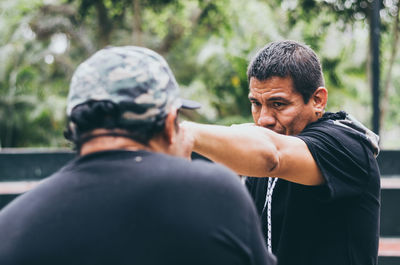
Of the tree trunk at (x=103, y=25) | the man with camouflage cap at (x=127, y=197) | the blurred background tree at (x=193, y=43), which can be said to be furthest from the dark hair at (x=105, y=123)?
the tree trunk at (x=103, y=25)

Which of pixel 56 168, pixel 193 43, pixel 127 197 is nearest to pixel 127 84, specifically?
pixel 127 197

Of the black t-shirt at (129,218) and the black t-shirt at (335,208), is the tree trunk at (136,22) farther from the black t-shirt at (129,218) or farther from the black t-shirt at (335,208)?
the black t-shirt at (129,218)

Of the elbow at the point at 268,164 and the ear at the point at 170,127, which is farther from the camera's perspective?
the elbow at the point at 268,164

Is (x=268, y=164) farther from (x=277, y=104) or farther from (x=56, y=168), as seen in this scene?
(x=56, y=168)

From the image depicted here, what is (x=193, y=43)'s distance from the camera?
15.0 metres

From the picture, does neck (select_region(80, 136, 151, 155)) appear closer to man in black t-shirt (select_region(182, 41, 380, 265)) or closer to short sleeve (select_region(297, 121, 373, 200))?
man in black t-shirt (select_region(182, 41, 380, 265))

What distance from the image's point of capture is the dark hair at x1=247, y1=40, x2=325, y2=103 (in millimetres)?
1924

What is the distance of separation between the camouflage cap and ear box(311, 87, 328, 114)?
3.49 feet

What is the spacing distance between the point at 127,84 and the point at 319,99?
121 centimetres

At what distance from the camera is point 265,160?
1613 mm

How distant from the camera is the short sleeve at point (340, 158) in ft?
5.53

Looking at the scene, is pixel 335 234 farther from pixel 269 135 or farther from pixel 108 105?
pixel 108 105

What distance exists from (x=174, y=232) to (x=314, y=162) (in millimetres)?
890

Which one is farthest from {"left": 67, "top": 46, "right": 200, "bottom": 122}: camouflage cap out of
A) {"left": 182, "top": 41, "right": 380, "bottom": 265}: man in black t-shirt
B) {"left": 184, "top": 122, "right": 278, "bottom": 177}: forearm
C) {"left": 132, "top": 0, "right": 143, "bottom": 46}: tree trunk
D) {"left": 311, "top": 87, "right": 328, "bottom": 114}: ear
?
{"left": 132, "top": 0, "right": 143, "bottom": 46}: tree trunk
